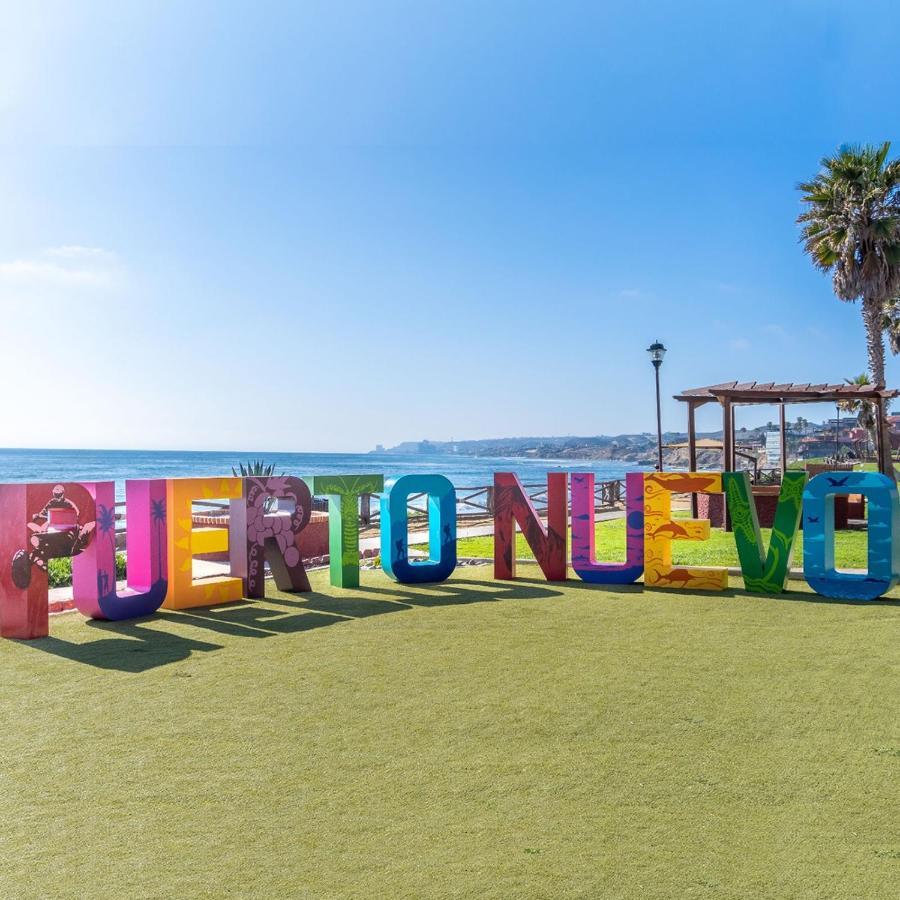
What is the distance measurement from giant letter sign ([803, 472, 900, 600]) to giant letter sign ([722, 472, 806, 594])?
8.5 inches

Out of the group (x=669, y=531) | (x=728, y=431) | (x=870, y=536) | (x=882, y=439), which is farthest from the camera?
(x=882, y=439)

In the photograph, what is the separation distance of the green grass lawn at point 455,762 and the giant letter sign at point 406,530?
266 cm

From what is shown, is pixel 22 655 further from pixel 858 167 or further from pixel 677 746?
pixel 858 167

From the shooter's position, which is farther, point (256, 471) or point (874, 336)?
point (874, 336)

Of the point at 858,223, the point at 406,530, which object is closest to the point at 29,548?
the point at 406,530

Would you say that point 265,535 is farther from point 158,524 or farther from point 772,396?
point 772,396

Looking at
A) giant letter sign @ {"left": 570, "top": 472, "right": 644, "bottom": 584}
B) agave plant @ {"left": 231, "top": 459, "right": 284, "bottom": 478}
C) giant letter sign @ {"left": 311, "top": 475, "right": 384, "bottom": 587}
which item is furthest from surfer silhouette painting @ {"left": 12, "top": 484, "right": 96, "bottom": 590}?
giant letter sign @ {"left": 570, "top": 472, "right": 644, "bottom": 584}

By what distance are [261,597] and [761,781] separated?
21.9ft

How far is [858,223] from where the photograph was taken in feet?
79.6

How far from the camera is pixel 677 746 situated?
4422 millimetres

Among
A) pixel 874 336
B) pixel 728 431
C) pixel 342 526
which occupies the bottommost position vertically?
pixel 342 526

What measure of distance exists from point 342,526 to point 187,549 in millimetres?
2032

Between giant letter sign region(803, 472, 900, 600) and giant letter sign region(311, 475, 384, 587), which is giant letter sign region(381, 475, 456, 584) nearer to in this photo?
giant letter sign region(311, 475, 384, 587)

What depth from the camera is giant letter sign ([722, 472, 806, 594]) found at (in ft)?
30.9
